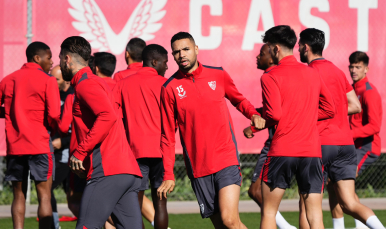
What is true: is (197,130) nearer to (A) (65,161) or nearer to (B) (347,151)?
(B) (347,151)

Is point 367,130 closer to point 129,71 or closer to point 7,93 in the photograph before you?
point 129,71

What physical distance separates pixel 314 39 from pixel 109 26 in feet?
15.4

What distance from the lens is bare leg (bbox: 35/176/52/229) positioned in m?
6.08

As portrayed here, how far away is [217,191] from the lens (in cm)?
473

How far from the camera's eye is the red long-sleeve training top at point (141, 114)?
5.83 m

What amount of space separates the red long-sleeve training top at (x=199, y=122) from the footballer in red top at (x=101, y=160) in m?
0.43

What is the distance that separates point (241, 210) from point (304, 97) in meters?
5.10

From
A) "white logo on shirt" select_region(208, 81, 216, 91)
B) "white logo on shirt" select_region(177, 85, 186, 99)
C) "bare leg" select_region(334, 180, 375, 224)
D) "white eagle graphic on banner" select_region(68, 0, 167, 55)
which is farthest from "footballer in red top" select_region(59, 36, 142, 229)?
"white eagle graphic on banner" select_region(68, 0, 167, 55)

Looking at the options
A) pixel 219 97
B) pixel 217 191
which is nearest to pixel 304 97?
pixel 219 97

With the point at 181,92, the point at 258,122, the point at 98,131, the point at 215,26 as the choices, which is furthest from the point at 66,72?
the point at 215,26

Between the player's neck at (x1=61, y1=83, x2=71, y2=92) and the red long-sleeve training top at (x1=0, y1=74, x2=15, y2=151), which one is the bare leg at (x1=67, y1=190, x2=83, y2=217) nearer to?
the red long-sleeve training top at (x1=0, y1=74, x2=15, y2=151)

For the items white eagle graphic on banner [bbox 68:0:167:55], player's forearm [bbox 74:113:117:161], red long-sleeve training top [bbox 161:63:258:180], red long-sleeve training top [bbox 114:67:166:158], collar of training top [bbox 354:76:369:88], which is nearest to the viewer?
player's forearm [bbox 74:113:117:161]

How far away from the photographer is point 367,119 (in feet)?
23.9

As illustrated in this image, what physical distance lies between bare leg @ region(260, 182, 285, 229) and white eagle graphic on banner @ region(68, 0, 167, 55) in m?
5.20
